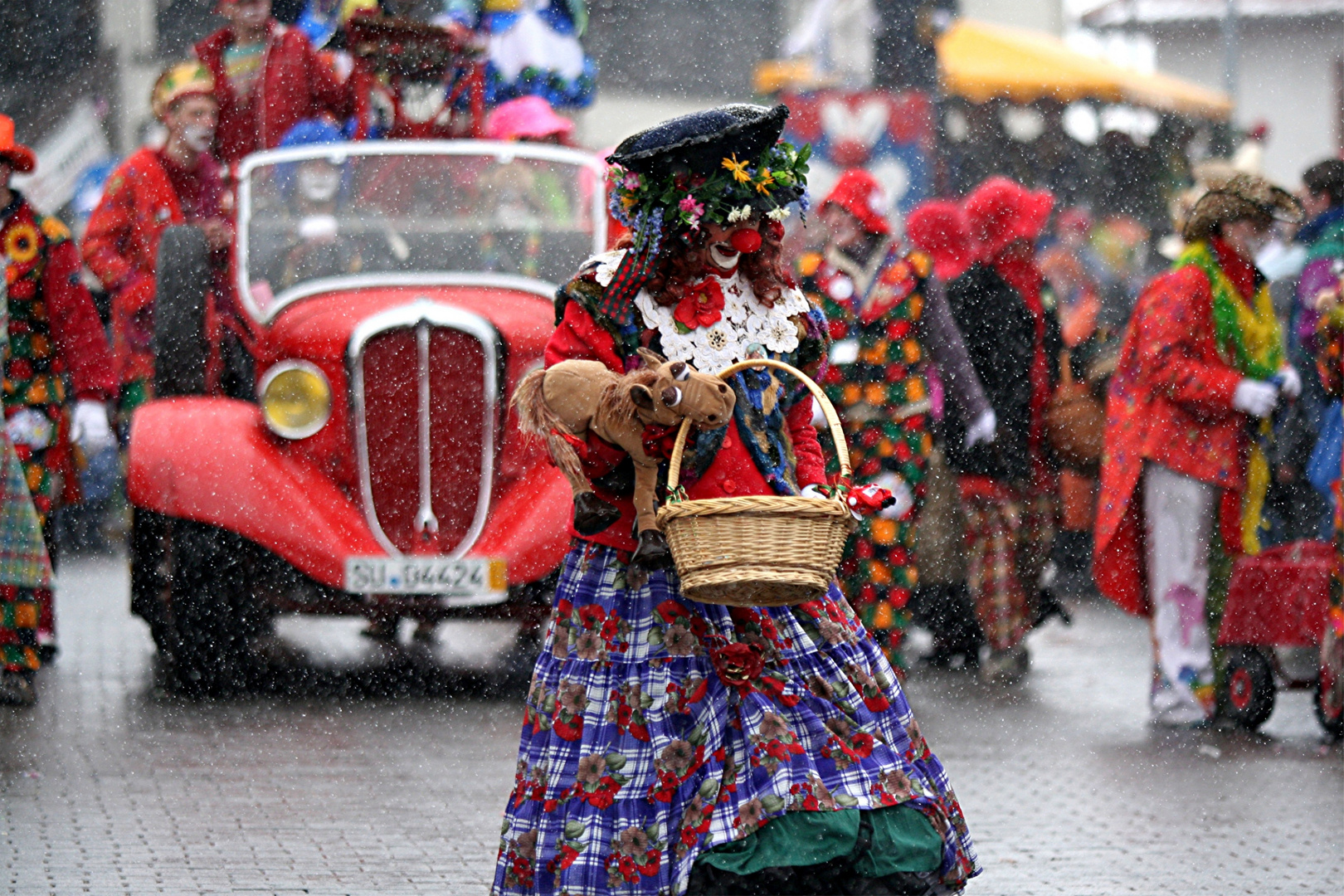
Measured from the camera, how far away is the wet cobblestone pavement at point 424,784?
584 centimetres

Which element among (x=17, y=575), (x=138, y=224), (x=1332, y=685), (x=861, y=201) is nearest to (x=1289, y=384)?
(x=1332, y=685)

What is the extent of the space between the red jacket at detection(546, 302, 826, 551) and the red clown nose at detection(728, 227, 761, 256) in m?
0.33

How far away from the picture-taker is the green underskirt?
4.29 metres

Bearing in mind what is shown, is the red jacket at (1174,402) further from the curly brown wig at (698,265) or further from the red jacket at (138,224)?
the red jacket at (138,224)

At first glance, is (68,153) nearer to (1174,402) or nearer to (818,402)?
(1174,402)

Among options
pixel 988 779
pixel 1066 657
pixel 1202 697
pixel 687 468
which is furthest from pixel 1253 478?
pixel 687 468

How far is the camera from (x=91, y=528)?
17.0m

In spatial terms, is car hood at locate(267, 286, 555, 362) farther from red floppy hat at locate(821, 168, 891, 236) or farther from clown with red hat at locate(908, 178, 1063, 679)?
clown with red hat at locate(908, 178, 1063, 679)

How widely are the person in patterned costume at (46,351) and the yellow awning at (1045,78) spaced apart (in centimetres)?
1446

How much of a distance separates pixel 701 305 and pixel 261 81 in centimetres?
692

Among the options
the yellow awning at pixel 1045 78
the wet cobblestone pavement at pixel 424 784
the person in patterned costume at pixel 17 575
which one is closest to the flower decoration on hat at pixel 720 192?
the wet cobblestone pavement at pixel 424 784

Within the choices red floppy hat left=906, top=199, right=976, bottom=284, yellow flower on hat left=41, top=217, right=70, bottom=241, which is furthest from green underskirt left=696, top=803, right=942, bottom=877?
red floppy hat left=906, top=199, right=976, bottom=284

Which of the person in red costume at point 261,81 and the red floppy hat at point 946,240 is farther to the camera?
the person in red costume at point 261,81

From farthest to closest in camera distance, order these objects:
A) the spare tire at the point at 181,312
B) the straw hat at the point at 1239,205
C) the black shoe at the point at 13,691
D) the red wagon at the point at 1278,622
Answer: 1. the spare tire at the point at 181,312
2. the black shoe at the point at 13,691
3. the straw hat at the point at 1239,205
4. the red wagon at the point at 1278,622
